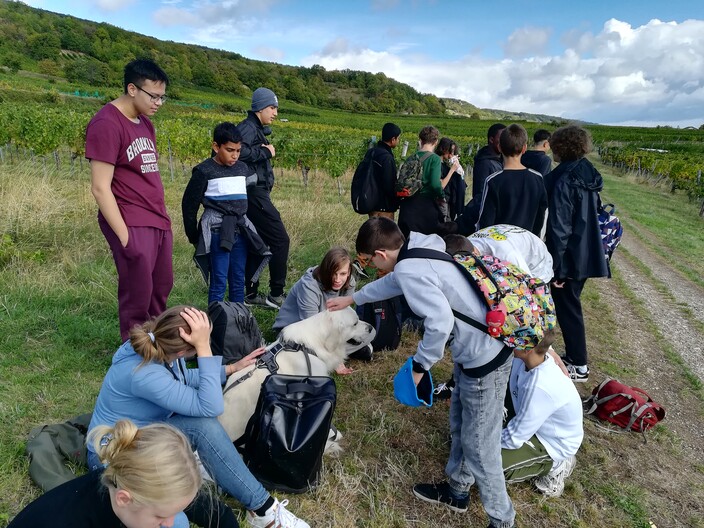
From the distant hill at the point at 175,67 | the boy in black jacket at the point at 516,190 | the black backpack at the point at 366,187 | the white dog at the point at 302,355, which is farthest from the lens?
the distant hill at the point at 175,67

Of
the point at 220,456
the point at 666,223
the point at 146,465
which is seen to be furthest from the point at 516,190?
the point at 666,223

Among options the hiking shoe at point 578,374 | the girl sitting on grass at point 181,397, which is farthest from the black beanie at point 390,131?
the girl sitting on grass at point 181,397

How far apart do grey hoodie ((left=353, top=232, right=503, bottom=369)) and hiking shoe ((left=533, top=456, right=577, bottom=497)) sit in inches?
46.8

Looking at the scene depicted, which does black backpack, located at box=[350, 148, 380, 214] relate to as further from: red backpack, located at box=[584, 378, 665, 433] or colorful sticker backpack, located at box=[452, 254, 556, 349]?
colorful sticker backpack, located at box=[452, 254, 556, 349]

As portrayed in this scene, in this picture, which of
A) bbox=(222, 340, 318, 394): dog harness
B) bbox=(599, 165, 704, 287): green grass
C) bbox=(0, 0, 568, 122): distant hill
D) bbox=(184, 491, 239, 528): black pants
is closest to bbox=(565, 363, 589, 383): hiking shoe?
bbox=(222, 340, 318, 394): dog harness

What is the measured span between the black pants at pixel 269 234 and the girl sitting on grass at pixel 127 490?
144 inches

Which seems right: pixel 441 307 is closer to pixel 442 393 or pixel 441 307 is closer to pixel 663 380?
pixel 442 393

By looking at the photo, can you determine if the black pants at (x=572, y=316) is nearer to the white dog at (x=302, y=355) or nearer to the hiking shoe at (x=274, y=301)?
the white dog at (x=302, y=355)

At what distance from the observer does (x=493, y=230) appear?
3.43m

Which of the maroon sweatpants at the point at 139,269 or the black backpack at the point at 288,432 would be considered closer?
the black backpack at the point at 288,432

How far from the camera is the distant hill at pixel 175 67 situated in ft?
227

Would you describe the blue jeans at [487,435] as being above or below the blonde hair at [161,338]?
below

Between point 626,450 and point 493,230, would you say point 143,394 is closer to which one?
→ point 493,230

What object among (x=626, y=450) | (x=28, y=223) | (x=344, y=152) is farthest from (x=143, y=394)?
(x=344, y=152)
